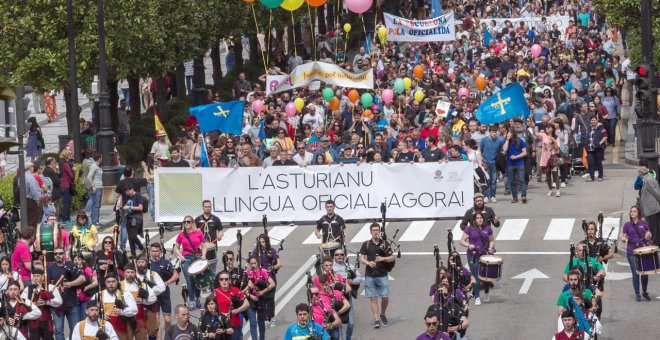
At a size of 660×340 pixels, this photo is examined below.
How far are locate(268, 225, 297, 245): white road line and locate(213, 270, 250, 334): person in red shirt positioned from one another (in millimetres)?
9013

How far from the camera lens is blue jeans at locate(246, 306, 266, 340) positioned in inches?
878

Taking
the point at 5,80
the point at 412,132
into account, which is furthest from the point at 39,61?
the point at 412,132

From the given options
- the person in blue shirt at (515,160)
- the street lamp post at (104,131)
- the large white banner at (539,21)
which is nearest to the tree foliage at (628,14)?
the person in blue shirt at (515,160)

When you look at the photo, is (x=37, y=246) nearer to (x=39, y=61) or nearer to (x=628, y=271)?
(x=628, y=271)

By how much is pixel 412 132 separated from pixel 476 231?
1103 cm

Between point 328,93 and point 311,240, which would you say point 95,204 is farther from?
point 328,93

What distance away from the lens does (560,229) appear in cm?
3067

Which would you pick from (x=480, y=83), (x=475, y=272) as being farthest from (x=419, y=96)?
(x=475, y=272)

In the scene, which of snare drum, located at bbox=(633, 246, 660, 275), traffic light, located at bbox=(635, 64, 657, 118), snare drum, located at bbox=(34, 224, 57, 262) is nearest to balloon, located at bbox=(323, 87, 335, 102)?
traffic light, located at bbox=(635, 64, 657, 118)

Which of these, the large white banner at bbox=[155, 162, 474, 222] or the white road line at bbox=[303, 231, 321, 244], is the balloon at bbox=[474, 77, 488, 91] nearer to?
the large white banner at bbox=[155, 162, 474, 222]

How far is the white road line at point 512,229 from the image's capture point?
3018 cm

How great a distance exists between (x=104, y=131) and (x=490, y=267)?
1413 centimetres

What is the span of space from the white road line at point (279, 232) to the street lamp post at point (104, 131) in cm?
529

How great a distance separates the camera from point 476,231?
2462cm
